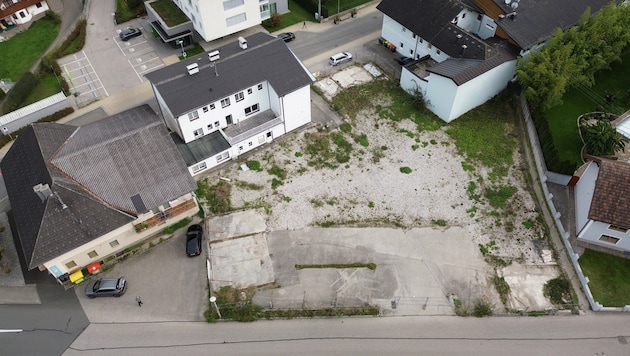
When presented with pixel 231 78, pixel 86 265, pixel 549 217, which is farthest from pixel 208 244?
pixel 549 217

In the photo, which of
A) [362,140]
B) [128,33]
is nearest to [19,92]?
[128,33]

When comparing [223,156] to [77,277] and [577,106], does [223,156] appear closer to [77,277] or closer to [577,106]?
[77,277]

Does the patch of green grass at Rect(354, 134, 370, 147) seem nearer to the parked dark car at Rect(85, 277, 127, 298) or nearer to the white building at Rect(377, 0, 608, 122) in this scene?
the white building at Rect(377, 0, 608, 122)

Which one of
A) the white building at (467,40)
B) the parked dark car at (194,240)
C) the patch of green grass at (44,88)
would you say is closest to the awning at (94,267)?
the parked dark car at (194,240)

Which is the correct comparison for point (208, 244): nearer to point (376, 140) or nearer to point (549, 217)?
point (376, 140)

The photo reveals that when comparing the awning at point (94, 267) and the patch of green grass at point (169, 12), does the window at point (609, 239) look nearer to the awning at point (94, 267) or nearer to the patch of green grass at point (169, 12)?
the awning at point (94, 267)
